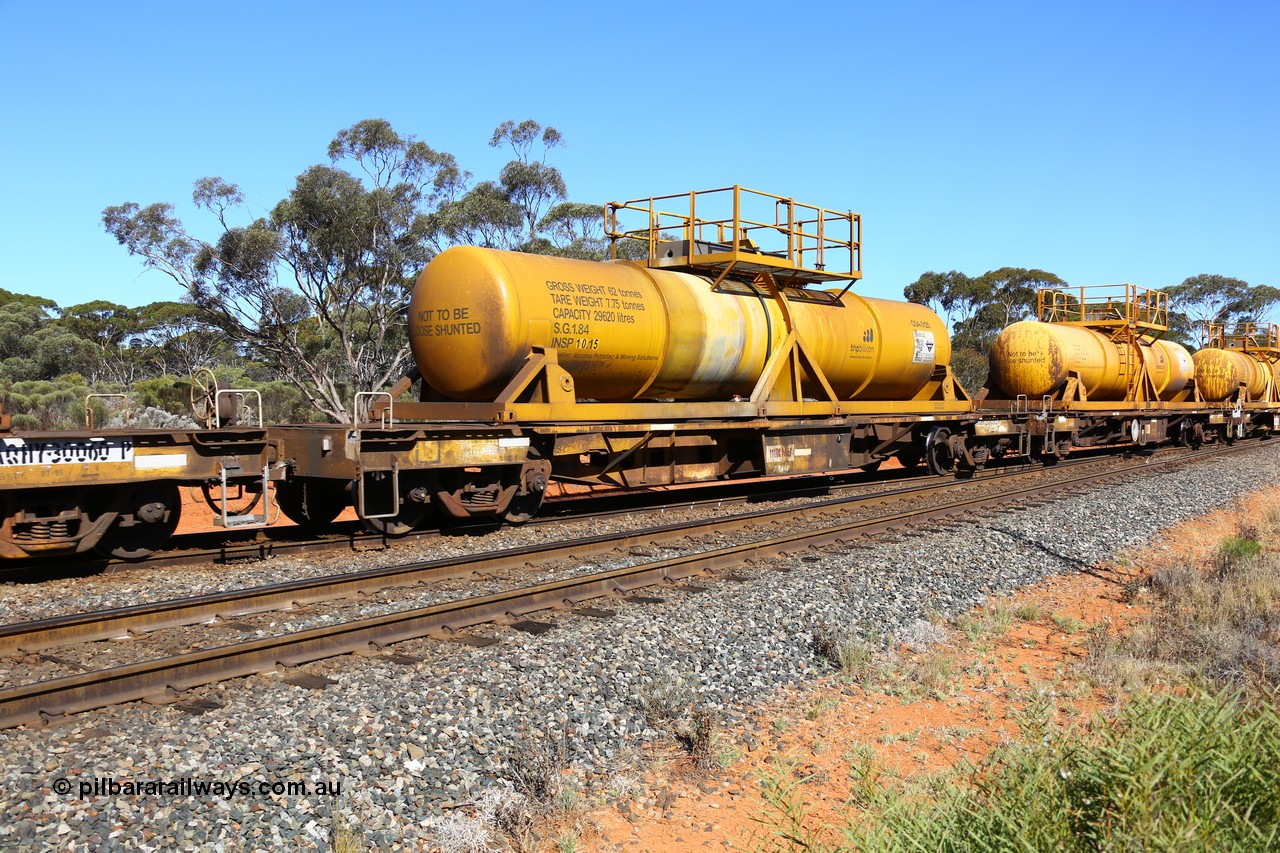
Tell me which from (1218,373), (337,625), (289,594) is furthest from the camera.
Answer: (1218,373)

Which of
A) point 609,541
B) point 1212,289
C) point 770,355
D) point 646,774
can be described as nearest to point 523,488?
point 609,541

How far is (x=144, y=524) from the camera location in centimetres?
915

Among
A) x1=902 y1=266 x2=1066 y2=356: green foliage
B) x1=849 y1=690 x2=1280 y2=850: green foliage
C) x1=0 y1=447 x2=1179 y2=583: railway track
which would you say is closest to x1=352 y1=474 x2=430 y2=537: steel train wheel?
x1=0 y1=447 x2=1179 y2=583: railway track

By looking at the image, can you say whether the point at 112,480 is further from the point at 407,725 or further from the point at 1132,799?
the point at 1132,799

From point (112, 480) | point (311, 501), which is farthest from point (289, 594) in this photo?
point (311, 501)

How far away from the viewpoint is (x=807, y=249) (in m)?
15.1

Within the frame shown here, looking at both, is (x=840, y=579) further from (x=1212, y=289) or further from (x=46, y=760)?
(x=1212, y=289)

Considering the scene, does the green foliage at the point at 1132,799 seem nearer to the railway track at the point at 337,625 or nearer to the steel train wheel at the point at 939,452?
Answer: the railway track at the point at 337,625

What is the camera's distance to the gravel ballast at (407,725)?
4.06 meters

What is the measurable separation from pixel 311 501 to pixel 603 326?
4046mm

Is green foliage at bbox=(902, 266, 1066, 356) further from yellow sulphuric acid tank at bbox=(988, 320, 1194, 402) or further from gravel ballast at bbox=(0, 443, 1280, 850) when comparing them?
gravel ballast at bbox=(0, 443, 1280, 850)

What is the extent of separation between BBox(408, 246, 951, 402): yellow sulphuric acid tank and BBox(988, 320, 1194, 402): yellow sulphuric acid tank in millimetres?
8708

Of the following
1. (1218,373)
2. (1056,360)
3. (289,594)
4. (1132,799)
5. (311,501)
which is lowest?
(289,594)

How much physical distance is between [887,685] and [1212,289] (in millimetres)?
93258
